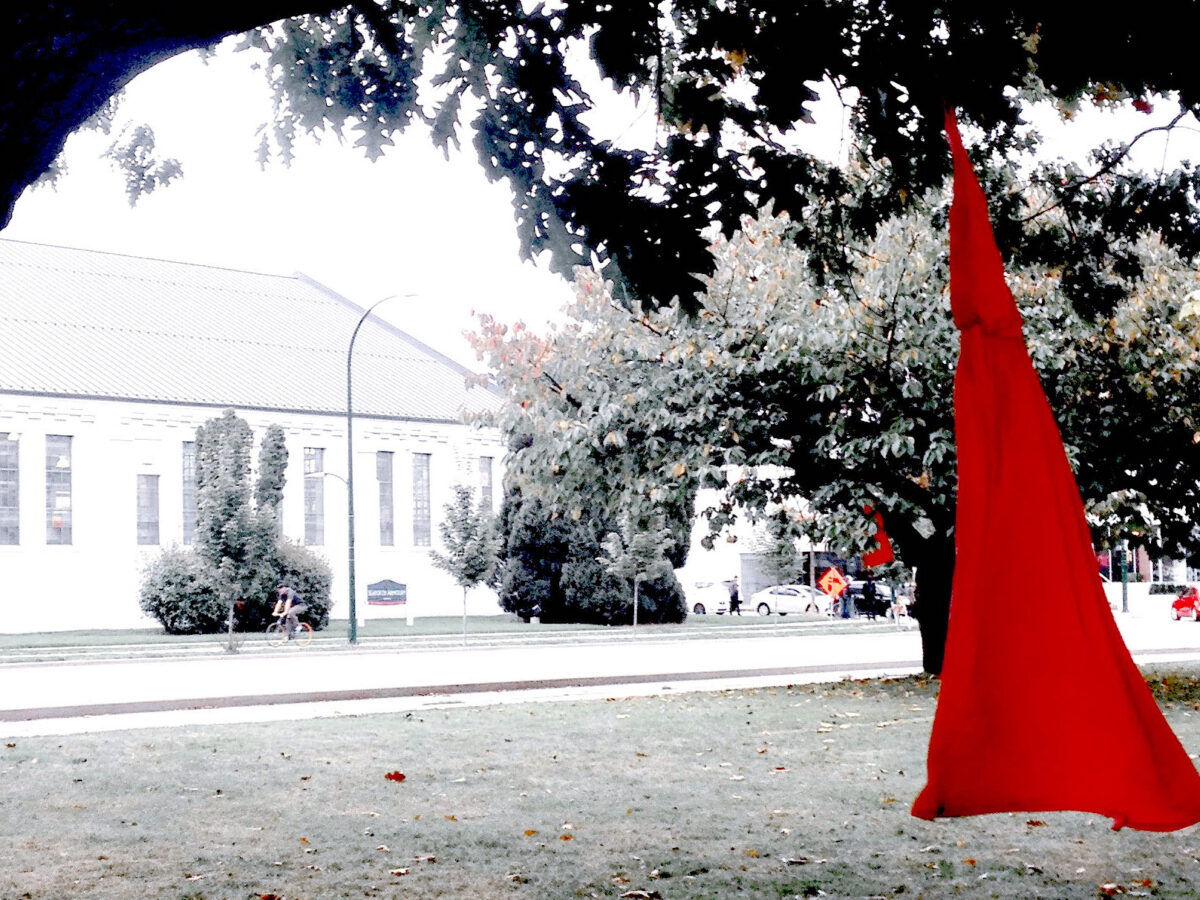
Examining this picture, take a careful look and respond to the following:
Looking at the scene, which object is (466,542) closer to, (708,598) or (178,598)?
(178,598)

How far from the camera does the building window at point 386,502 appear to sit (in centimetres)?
5291

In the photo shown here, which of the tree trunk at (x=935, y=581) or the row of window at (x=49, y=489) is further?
the row of window at (x=49, y=489)

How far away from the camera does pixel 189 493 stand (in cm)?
4738

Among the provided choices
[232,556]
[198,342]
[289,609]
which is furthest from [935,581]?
[198,342]

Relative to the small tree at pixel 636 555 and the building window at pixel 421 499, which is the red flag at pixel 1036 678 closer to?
the small tree at pixel 636 555

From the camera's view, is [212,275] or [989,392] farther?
A: [212,275]

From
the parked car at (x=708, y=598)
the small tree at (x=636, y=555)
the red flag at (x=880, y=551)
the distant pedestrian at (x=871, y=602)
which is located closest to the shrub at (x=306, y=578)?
the small tree at (x=636, y=555)

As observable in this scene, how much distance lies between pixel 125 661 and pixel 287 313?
33848 millimetres

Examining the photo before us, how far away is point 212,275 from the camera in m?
58.4

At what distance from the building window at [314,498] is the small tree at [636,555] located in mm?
11775

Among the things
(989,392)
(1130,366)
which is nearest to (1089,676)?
(989,392)

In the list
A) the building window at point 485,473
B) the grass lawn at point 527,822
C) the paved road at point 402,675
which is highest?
the building window at point 485,473

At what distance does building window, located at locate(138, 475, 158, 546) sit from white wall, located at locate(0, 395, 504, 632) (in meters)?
0.23

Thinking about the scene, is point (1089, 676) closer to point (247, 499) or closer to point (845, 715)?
point (845, 715)
